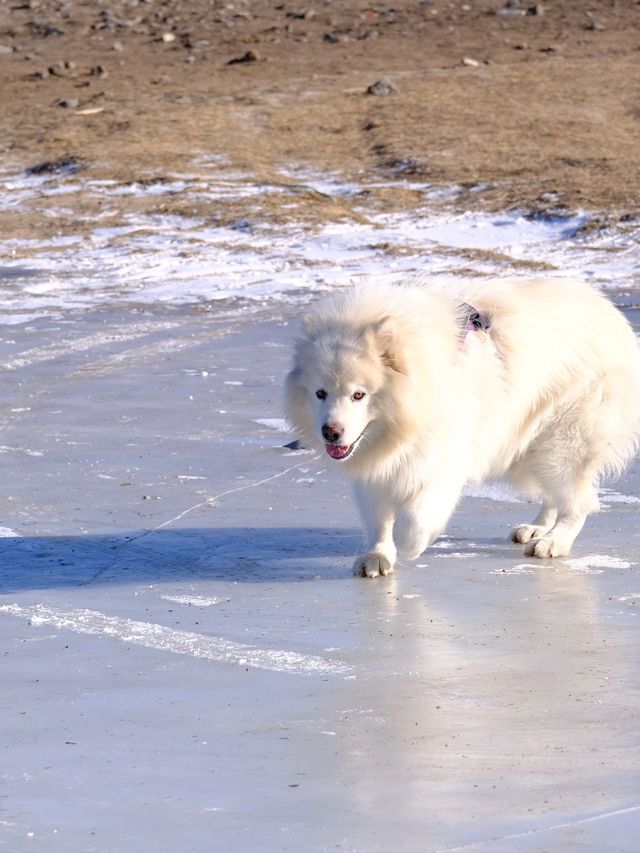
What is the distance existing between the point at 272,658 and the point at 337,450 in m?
1.19

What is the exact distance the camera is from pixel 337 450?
572 cm

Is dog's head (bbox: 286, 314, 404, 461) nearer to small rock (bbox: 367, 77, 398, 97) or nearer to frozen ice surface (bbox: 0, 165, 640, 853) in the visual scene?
frozen ice surface (bbox: 0, 165, 640, 853)

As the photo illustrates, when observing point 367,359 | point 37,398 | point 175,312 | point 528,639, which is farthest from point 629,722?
point 175,312

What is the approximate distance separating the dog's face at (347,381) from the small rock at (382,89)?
17.6 meters

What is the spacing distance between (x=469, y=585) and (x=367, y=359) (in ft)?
3.13

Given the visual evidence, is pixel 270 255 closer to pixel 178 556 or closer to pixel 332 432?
pixel 178 556

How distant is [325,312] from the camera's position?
5.96 metres

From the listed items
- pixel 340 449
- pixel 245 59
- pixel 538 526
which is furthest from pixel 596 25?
pixel 340 449

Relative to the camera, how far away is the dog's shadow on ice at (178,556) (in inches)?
231

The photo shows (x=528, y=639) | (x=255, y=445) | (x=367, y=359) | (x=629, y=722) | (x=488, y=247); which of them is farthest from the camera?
(x=488, y=247)

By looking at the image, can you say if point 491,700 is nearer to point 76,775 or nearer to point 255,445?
point 76,775

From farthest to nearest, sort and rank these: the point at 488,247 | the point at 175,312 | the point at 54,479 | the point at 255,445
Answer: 1. the point at 488,247
2. the point at 175,312
3. the point at 255,445
4. the point at 54,479

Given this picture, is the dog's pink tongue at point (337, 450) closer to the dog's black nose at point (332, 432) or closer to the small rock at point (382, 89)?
the dog's black nose at point (332, 432)

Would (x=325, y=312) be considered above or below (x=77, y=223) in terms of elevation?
above
